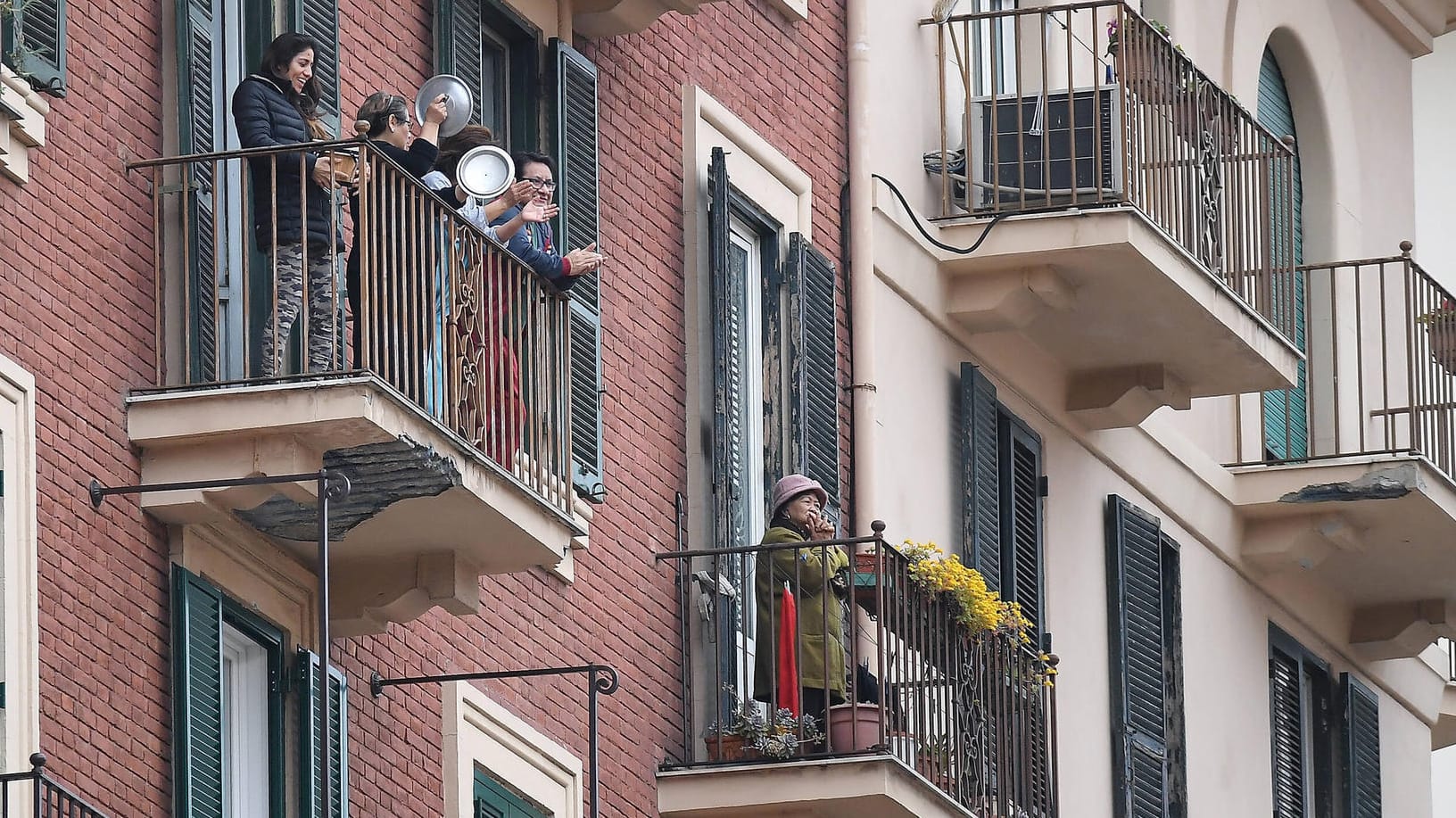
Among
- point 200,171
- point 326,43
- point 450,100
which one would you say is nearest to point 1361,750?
point 450,100

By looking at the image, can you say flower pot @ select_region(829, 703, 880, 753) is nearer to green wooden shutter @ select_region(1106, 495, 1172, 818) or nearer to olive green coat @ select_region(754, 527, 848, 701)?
olive green coat @ select_region(754, 527, 848, 701)

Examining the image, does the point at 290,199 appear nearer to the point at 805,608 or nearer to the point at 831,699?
the point at 805,608

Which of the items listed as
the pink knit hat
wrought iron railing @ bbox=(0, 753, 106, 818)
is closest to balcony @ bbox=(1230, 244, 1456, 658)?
the pink knit hat

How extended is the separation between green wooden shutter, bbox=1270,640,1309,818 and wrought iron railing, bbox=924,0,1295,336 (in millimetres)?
3100

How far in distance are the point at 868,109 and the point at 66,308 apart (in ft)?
23.5

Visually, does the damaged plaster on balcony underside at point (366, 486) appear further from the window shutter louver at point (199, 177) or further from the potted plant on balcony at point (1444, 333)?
the potted plant on balcony at point (1444, 333)

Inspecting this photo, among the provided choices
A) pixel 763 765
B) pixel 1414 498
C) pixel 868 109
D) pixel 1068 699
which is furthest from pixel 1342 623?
pixel 763 765

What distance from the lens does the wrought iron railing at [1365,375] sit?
2539cm

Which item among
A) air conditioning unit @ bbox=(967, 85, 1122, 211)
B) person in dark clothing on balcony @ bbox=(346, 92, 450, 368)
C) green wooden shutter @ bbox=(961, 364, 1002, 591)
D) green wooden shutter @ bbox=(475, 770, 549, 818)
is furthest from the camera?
green wooden shutter @ bbox=(961, 364, 1002, 591)

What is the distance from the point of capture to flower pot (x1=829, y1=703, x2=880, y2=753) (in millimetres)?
18766

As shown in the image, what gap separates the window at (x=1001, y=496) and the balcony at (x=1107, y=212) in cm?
42

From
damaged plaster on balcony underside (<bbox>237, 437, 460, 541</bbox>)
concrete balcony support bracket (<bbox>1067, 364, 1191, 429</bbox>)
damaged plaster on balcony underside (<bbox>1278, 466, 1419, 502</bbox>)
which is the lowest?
damaged plaster on balcony underside (<bbox>237, 437, 460, 541</bbox>)

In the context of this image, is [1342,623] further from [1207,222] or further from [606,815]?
[606,815]

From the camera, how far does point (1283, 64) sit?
2761cm
